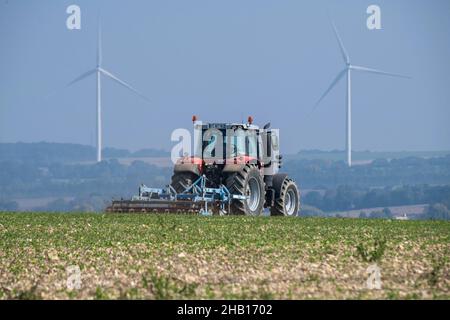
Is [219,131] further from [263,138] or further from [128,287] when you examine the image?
[128,287]

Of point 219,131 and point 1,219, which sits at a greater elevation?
point 219,131

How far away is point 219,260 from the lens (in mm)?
19484

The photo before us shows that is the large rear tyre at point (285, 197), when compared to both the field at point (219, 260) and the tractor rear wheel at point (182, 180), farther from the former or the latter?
the field at point (219, 260)

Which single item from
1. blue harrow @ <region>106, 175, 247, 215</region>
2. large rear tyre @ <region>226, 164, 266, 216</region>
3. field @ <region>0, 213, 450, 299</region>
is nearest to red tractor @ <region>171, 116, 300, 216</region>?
large rear tyre @ <region>226, 164, 266, 216</region>

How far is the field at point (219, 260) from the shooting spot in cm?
1578

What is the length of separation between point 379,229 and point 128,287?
13437 millimetres

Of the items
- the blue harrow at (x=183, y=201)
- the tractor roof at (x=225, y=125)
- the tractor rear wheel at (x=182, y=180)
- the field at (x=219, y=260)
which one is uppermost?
the tractor roof at (x=225, y=125)

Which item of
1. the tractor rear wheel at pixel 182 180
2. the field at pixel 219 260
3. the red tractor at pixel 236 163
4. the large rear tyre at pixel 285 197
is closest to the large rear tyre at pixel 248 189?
the red tractor at pixel 236 163

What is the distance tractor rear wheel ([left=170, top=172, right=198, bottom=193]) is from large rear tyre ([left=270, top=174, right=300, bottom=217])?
121 inches

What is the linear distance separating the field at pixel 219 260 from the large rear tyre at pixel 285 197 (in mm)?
9983

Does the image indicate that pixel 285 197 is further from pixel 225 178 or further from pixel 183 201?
pixel 183 201

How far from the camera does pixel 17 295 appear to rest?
52.0 feet

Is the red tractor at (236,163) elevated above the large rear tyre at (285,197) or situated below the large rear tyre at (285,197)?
above
